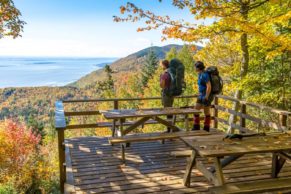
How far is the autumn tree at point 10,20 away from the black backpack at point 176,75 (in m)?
4.33

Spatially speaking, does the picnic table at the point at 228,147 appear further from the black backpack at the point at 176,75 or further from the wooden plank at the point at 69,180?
the black backpack at the point at 176,75

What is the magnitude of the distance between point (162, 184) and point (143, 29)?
17.5 feet

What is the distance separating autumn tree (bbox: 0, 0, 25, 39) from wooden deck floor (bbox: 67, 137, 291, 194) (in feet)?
12.0

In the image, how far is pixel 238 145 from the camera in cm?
375

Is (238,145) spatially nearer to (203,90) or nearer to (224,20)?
(203,90)

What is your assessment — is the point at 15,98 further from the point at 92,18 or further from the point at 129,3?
the point at 129,3

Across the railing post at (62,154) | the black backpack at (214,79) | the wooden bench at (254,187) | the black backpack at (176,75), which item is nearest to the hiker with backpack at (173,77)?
the black backpack at (176,75)

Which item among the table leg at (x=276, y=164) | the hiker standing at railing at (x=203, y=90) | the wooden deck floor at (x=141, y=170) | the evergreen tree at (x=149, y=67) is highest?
the evergreen tree at (x=149, y=67)

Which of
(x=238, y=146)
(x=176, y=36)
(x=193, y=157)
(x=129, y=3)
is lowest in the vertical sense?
(x=193, y=157)

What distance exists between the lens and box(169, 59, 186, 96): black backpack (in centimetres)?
644

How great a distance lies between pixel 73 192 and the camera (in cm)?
402

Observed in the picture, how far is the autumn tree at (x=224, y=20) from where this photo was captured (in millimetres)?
6891

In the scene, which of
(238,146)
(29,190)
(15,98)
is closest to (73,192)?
(238,146)

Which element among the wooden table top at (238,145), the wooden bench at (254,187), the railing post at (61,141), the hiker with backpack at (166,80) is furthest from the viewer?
the hiker with backpack at (166,80)
